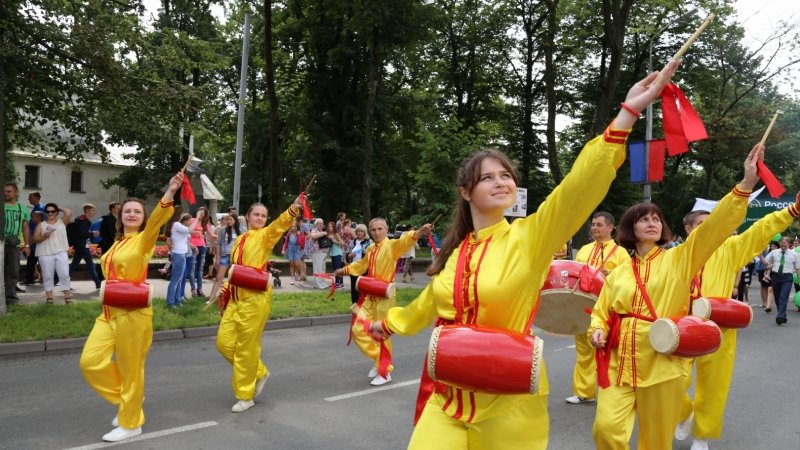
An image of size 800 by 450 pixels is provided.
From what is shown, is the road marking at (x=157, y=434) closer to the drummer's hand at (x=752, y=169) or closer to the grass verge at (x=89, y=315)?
the grass verge at (x=89, y=315)

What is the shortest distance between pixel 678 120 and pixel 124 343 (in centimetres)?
449

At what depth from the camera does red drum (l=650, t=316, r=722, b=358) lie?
3.73 meters

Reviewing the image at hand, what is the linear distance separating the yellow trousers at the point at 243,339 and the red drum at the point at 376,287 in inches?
52.1

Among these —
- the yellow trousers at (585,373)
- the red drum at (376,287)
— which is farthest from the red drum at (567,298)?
the red drum at (376,287)

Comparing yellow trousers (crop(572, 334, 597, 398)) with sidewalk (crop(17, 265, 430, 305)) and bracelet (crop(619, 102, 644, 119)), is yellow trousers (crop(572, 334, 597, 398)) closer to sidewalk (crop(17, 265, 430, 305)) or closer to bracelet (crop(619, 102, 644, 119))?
bracelet (crop(619, 102, 644, 119))

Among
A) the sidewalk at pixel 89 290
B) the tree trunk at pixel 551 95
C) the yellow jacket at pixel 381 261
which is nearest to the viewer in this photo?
the yellow jacket at pixel 381 261

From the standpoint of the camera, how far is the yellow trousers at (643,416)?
12.2 ft

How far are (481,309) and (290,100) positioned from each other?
26974 millimetres

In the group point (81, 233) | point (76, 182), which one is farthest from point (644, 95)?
point (76, 182)

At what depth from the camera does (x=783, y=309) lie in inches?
537

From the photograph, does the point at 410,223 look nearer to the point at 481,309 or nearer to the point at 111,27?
the point at 111,27

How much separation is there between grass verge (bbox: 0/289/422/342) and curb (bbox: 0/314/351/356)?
0.14 metres

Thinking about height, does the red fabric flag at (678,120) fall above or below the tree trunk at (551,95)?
below

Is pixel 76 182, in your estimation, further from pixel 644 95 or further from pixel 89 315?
pixel 644 95
